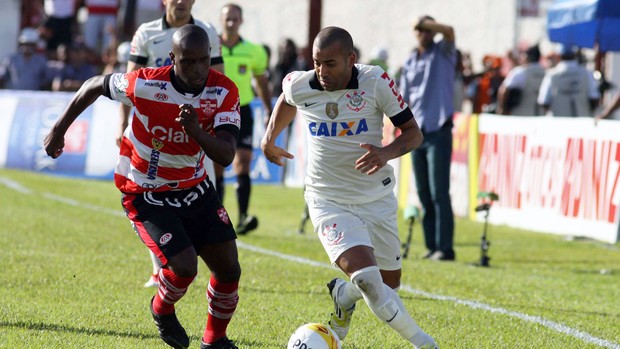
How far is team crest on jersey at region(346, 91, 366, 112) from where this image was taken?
6.85 metres

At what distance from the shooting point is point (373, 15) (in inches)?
1484

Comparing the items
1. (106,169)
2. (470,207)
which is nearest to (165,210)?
(470,207)

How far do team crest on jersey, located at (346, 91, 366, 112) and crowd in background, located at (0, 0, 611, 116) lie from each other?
16.2 feet

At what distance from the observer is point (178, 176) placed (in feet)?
22.2

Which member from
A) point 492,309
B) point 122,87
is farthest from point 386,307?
point 492,309

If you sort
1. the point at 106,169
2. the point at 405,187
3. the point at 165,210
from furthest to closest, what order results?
1. the point at 106,169
2. the point at 405,187
3. the point at 165,210

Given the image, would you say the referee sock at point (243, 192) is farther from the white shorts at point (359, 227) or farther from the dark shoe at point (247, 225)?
the white shorts at point (359, 227)

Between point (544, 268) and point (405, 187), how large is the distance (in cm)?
546

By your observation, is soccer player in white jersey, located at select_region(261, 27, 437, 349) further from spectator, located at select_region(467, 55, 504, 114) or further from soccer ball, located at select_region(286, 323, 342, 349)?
spectator, located at select_region(467, 55, 504, 114)

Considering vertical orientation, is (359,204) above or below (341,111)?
below

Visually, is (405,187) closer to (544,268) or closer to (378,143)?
(544,268)

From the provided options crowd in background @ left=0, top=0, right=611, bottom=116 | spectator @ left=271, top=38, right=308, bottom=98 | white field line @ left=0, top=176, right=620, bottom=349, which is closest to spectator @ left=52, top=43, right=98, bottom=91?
crowd in background @ left=0, top=0, right=611, bottom=116

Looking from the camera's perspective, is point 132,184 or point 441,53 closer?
point 132,184

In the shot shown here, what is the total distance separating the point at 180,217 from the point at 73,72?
1743 cm
